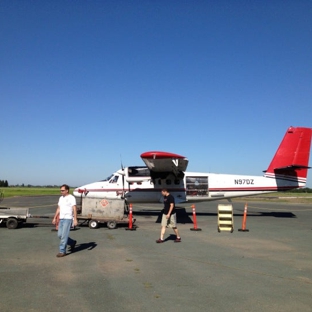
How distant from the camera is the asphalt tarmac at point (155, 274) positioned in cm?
498

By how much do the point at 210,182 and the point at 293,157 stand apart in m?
5.55

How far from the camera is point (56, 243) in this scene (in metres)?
10.0

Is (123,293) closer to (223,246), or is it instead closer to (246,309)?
(246,309)

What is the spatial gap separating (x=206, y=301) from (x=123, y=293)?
1.45m

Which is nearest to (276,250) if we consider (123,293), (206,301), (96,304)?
(206,301)

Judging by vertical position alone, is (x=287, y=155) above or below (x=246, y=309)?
above

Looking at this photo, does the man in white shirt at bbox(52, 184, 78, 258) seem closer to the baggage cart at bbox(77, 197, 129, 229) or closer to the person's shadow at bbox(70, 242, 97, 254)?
the person's shadow at bbox(70, 242, 97, 254)

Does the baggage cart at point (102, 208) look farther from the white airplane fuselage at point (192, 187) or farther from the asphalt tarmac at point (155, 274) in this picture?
the white airplane fuselage at point (192, 187)

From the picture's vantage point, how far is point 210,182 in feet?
64.5

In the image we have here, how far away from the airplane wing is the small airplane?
0.72 metres

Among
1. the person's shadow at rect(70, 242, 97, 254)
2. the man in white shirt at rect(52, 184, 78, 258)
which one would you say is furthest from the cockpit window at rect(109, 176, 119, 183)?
the man in white shirt at rect(52, 184, 78, 258)

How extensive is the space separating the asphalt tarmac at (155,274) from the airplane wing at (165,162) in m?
4.72

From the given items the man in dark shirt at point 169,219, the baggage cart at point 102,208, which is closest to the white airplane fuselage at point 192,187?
the baggage cart at point 102,208

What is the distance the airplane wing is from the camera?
49.2 ft
